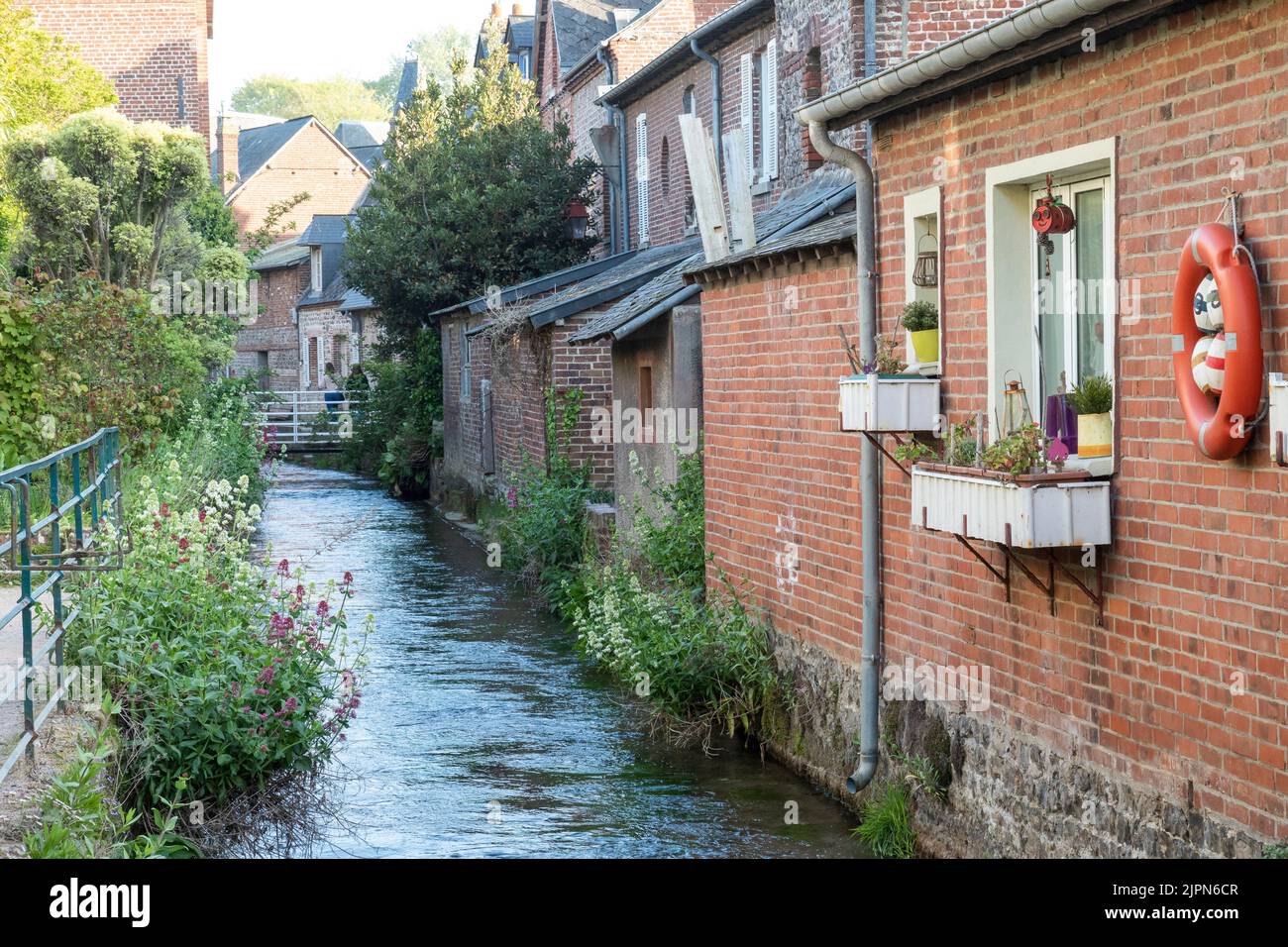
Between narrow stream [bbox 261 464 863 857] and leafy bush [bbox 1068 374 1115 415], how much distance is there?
3159 mm

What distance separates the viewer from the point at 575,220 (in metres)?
28.0

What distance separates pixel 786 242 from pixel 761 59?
36.0ft

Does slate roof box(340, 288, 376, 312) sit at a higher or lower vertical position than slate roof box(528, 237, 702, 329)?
higher

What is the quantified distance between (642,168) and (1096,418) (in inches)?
808

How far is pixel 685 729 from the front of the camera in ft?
35.3

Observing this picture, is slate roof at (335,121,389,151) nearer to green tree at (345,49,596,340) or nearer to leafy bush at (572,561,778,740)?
green tree at (345,49,596,340)

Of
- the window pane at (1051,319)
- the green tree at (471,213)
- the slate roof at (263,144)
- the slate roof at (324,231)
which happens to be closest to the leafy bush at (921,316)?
the window pane at (1051,319)

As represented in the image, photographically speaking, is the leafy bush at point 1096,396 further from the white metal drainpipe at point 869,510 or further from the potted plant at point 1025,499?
the white metal drainpipe at point 869,510

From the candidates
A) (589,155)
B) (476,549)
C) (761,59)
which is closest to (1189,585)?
(761,59)

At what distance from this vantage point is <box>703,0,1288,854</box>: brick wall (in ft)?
17.3

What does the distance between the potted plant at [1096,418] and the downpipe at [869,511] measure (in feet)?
7.64

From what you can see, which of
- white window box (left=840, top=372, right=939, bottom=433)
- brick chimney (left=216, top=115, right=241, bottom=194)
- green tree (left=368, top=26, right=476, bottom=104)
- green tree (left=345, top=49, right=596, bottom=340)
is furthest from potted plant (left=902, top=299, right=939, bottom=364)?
green tree (left=368, top=26, right=476, bottom=104)

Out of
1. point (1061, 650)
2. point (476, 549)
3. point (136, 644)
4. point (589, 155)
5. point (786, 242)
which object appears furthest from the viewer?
point (589, 155)

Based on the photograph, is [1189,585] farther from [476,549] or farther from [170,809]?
[476,549]
